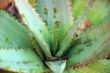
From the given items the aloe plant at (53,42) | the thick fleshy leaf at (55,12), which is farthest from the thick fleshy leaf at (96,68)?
the thick fleshy leaf at (55,12)

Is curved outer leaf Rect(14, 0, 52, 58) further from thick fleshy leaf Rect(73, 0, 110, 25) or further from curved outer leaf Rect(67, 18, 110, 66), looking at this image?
thick fleshy leaf Rect(73, 0, 110, 25)

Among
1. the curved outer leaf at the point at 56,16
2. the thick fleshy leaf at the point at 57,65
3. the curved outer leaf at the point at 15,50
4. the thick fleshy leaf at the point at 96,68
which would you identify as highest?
the curved outer leaf at the point at 56,16

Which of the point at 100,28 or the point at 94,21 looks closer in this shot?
the point at 100,28

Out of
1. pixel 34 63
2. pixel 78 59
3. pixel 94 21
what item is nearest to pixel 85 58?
pixel 78 59

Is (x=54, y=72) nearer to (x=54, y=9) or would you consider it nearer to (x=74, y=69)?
(x=74, y=69)

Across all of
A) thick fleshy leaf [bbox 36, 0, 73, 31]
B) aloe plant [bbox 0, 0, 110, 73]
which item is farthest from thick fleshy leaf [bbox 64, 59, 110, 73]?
thick fleshy leaf [bbox 36, 0, 73, 31]

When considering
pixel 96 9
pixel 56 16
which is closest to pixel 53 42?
pixel 56 16

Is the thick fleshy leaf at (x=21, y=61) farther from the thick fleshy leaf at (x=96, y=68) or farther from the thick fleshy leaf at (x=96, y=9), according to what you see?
the thick fleshy leaf at (x=96, y=9)
